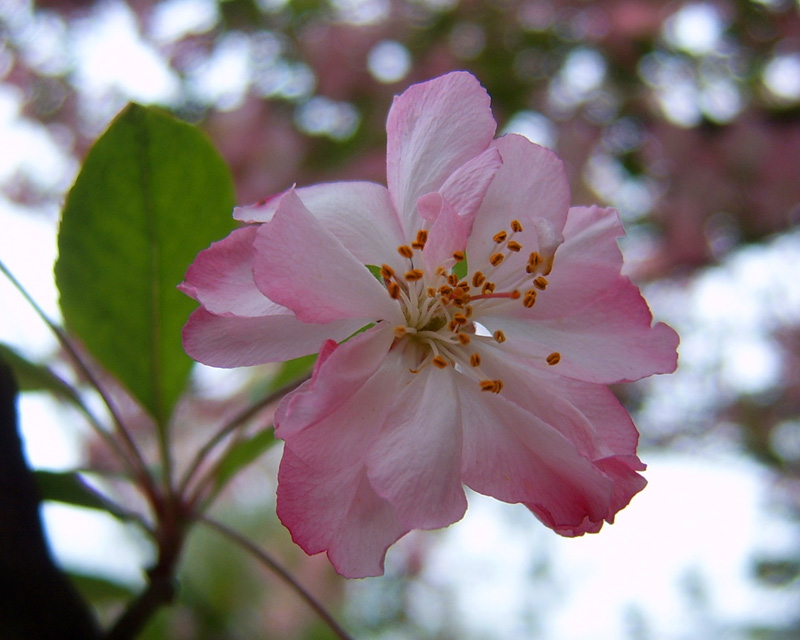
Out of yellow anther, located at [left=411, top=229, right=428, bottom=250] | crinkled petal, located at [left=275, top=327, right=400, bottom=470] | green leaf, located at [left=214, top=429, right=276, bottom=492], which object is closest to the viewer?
crinkled petal, located at [left=275, top=327, right=400, bottom=470]

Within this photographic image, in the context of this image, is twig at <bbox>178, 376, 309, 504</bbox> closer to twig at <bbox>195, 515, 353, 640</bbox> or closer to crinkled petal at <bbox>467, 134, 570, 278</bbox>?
twig at <bbox>195, 515, 353, 640</bbox>

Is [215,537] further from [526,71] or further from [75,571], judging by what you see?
[526,71]

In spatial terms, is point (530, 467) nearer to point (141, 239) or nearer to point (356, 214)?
point (356, 214)

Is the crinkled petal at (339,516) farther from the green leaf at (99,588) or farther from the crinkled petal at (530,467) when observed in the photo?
the green leaf at (99,588)

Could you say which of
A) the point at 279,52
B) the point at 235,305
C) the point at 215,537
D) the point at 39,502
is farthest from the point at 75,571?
the point at 279,52

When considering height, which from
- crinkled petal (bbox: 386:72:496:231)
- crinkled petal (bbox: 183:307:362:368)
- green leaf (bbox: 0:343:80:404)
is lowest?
green leaf (bbox: 0:343:80:404)

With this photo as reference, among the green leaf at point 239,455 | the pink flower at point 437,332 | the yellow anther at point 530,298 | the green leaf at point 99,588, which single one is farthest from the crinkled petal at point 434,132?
the green leaf at point 99,588

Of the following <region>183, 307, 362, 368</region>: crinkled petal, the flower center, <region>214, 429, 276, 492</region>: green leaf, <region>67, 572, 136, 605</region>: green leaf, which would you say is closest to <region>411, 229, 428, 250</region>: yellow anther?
the flower center
